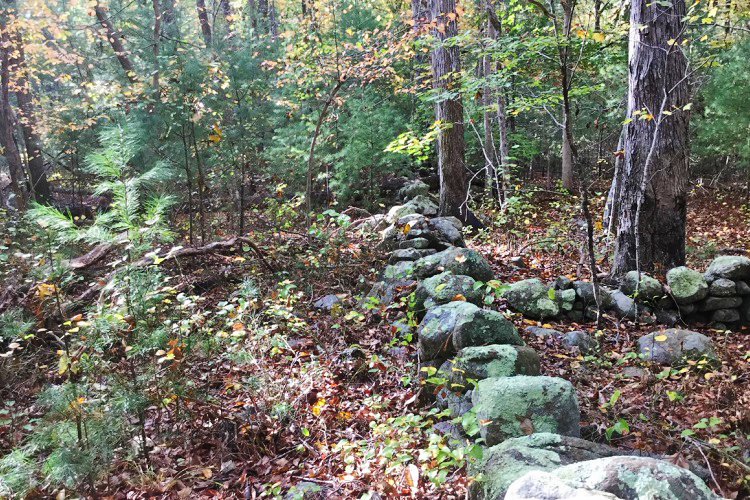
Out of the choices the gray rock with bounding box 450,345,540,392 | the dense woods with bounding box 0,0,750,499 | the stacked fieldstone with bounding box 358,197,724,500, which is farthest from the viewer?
the gray rock with bounding box 450,345,540,392

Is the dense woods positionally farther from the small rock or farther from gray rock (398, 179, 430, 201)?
gray rock (398, 179, 430, 201)

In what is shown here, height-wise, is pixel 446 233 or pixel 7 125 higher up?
pixel 7 125

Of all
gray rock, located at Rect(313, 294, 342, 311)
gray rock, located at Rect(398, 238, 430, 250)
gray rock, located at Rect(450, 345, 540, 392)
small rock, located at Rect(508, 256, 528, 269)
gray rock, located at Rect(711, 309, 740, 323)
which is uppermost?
gray rock, located at Rect(398, 238, 430, 250)

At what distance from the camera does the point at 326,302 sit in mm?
5930

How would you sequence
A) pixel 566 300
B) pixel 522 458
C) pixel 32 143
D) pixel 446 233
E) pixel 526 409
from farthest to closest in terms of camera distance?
pixel 32 143
pixel 446 233
pixel 566 300
pixel 526 409
pixel 522 458

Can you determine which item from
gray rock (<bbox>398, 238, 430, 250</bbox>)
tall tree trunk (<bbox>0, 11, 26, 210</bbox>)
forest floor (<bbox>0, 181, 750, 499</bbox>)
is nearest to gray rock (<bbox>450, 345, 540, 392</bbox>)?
forest floor (<bbox>0, 181, 750, 499</bbox>)

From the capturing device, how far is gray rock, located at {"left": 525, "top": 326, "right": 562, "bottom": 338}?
4.83m

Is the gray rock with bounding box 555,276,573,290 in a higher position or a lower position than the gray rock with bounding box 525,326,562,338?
higher

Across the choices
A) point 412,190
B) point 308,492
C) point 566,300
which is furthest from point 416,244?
point 412,190

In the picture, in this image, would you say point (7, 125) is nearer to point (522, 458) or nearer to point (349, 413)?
point (349, 413)

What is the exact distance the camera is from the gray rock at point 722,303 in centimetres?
516

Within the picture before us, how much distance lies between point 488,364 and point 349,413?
123 cm

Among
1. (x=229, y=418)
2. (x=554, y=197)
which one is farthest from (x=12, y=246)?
(x=554, y=197)

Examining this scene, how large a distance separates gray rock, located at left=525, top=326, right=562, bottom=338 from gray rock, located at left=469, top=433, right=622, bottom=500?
2.37 metres
